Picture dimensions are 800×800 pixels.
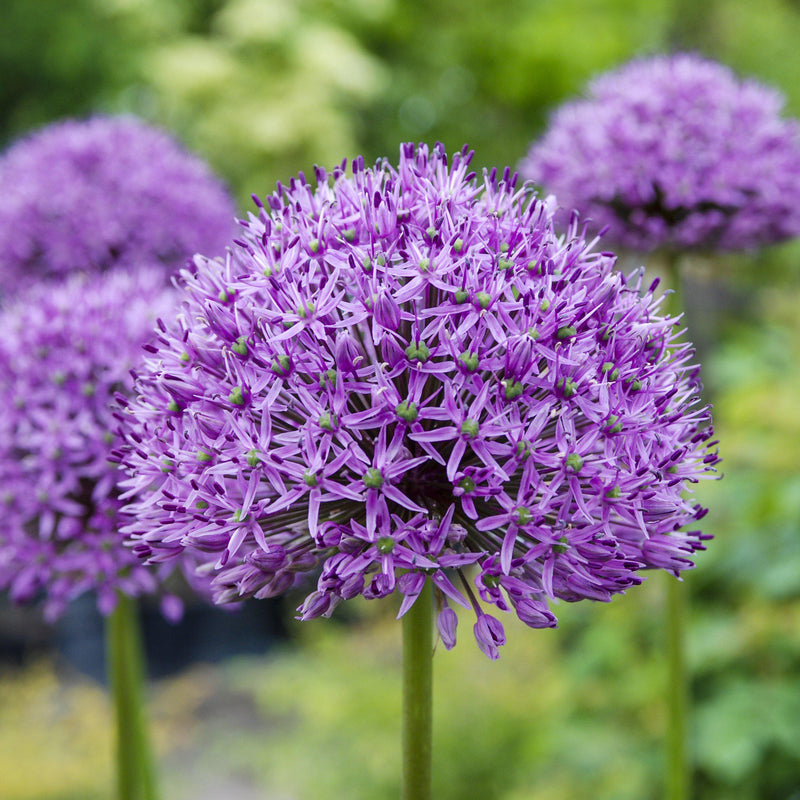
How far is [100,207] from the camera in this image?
12.0ft

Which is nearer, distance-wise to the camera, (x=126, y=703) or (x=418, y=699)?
(x=418, y=699)

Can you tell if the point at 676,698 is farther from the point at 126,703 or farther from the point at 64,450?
the point at 64,450

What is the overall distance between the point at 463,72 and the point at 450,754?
18838 millimetres

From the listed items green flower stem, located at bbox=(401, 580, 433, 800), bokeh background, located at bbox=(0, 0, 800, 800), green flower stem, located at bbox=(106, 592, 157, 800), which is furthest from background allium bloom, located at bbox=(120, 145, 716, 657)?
bokeh background, located at bbox=(0, 0, 800, 800)

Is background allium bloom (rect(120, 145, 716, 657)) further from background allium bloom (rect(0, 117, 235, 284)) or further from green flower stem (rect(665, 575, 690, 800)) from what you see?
background allium bloom (rect(0, 117, 235, 284))

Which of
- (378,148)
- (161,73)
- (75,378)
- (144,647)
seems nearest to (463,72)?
(378,148)

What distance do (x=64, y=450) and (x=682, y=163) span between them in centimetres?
243

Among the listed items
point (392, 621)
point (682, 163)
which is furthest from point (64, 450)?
point (392, 621)

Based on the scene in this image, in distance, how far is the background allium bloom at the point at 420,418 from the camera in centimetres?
168

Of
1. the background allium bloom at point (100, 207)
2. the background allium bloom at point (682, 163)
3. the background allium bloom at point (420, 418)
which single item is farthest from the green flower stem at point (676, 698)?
the background allium bloom at point (100, 207)

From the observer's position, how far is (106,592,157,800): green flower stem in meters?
2.75

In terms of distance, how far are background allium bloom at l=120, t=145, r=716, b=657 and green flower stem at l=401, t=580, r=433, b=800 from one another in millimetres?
87

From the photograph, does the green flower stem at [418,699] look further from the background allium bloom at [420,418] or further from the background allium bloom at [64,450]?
→ the background allium bloom at [64,450]

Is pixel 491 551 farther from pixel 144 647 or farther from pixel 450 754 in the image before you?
pixel 144 647
